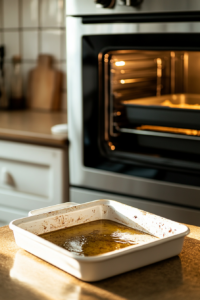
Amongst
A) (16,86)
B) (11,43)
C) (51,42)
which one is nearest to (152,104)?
(51,42)

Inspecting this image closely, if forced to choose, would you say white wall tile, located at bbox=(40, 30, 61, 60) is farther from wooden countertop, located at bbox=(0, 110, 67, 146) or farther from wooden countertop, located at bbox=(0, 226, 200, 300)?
wooden countertop, located at bbox=(0, 226, 200, 300)

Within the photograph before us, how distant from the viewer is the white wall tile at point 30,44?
240cm

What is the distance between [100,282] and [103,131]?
948 millimetres

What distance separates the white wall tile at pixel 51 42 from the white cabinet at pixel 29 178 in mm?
750

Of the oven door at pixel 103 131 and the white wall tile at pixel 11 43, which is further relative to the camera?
the white wall tile at pixel 11 43

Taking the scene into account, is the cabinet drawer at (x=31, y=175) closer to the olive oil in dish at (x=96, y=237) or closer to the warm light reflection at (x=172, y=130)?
the warm light reflection at (x=172, y=130)

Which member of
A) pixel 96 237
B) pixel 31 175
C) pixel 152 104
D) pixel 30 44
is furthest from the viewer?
pixel 30 44

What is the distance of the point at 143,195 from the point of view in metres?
1.47

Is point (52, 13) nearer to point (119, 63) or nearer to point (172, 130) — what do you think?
point (119, 63)

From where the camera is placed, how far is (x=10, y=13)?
2.45 meters

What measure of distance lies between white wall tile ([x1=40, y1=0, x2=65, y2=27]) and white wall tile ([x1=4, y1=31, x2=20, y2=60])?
216 millimetres

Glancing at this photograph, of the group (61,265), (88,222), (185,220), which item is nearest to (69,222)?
(88,222)

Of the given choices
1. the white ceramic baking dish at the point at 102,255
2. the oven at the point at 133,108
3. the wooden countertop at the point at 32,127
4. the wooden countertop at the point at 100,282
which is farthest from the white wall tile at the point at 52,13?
the wooden countertop at the point at 100,282

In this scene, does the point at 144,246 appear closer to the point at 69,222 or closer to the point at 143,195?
the point at 69,222
